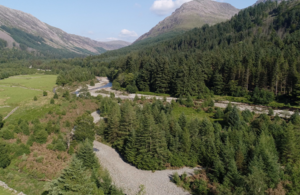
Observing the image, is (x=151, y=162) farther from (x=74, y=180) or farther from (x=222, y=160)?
(x=74, y=180)

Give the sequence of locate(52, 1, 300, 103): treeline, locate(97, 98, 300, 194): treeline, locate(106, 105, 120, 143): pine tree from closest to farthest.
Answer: locate(97, 98, 300, 194): treeline, locate(106, 105, 120, 143): pine tree, locate(52, 1, 300, 103): treeline

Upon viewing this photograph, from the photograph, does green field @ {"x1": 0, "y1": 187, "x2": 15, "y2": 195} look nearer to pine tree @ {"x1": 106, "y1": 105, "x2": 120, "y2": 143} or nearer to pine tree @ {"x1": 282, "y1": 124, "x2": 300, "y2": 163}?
pine tree @ {"x1": 106, "y1": 105, "x2": 120, "y2": 143}

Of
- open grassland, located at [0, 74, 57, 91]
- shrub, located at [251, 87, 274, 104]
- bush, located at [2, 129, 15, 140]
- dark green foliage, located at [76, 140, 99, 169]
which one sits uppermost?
open grassland, located at [0, 74, 57, 91]

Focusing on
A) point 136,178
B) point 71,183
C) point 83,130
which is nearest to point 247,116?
point 136,178

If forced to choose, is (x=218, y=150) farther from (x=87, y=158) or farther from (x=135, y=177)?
(x=87, y=158)

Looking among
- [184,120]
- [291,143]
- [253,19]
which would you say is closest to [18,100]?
[184,120]

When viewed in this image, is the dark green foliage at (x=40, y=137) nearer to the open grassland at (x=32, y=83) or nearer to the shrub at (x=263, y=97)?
the shrub at (x=263, y=97)

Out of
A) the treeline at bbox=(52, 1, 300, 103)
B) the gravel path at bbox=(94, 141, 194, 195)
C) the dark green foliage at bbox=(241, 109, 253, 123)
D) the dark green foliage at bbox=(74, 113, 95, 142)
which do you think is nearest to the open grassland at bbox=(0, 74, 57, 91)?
the treeline at bbox=(52, 1, 300, 103)
